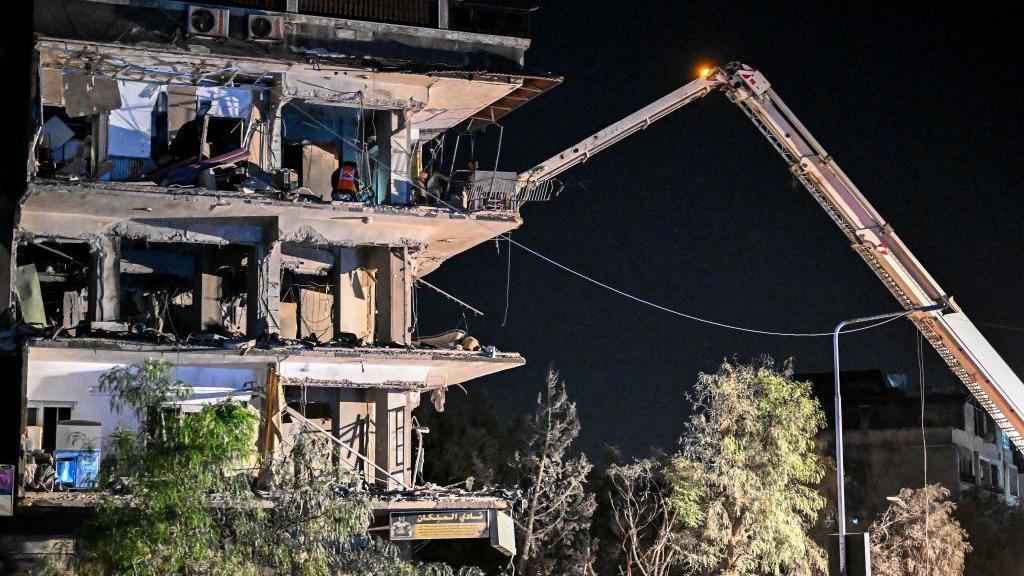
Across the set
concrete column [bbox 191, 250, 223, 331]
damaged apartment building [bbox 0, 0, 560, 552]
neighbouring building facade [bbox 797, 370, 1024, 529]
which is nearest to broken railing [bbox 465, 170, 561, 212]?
damaged apartment building [bbox 0, 0, 560, 552]

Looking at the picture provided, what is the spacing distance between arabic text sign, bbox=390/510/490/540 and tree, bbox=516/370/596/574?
14.3 m

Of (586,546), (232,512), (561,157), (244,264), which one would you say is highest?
(561,157)

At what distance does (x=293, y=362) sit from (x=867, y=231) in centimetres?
2060

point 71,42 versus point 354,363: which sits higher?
point 71,42

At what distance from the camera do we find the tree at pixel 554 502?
2240 inches

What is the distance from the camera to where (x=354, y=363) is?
41.1m

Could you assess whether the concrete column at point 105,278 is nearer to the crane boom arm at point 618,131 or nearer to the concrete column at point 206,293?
the concrete column at point 206,293

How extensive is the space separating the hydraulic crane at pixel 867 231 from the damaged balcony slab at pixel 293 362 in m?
8.01

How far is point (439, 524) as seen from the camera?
39719mm

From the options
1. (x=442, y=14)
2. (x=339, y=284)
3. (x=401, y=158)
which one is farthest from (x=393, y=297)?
(x=442, y=14)

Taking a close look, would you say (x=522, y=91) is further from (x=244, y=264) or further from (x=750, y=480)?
(x=750, y=480)

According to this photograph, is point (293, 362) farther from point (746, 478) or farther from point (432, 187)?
point (746, 478)

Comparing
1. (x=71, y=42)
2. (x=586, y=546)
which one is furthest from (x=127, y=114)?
(x=586, y=546)

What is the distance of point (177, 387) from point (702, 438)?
2687 centimetres
